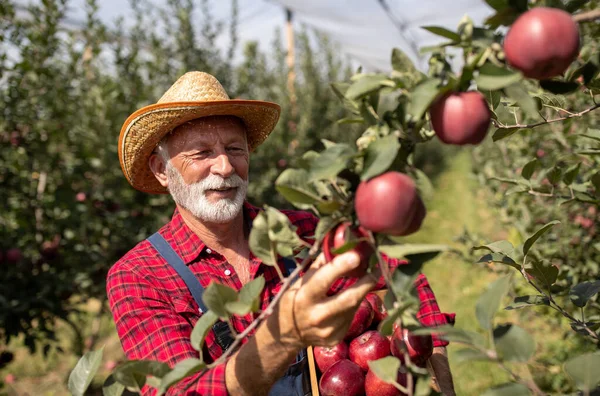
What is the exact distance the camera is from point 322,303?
83 centimetres

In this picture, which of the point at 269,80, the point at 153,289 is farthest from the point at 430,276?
the point at 153,289

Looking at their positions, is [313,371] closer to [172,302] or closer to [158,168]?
[172,302]

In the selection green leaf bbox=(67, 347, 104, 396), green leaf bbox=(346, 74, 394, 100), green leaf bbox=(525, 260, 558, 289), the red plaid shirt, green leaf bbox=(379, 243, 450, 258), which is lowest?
the red plaid shirt

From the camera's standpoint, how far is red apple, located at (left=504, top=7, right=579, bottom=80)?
59cm

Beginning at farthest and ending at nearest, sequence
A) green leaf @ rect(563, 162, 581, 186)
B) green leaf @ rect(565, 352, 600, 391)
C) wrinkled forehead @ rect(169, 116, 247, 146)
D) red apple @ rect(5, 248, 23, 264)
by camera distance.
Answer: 1. red apple @ rect(5, 248, 23, 264)
2. wrinkled forehead @ rect(169, 116, 247, 146)
3. green leaf @ rect(563, 162, 581, 186)
4. green leaf @ rect(565, 352, 600, 391)

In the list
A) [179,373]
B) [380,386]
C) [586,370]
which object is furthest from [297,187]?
[380,386]

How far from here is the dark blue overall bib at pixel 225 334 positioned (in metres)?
1.41

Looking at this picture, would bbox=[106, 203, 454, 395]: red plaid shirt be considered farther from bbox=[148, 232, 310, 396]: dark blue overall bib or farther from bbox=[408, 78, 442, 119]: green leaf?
bbox=[408, 78, 442, 119]: green leaf

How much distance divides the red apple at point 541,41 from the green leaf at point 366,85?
150 mm

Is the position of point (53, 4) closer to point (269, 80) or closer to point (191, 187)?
point (191, 187)

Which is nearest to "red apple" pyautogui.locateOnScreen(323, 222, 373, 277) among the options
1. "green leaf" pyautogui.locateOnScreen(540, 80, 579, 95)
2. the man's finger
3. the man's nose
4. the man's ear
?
the man's finger

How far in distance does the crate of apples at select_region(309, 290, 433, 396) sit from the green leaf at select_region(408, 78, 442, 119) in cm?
67

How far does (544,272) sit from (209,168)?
100 centimetres

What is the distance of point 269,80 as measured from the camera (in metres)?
6.26
